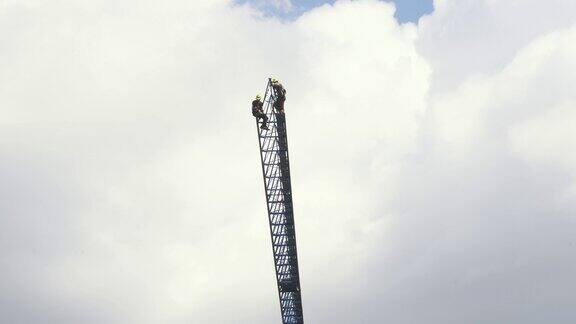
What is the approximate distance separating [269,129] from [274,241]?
18761 mm

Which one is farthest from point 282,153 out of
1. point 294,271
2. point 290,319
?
point 290,319

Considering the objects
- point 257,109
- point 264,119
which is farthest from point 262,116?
point 257,109

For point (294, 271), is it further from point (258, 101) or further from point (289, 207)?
point (258, 101)

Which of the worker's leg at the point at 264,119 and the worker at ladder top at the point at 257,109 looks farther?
the worker's leg at the point at 264,119

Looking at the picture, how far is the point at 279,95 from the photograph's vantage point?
68.9 metres

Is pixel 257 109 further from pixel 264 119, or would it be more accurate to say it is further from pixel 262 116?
pixel 264 119

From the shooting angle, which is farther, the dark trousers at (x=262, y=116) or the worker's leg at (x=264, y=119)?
the worker's leg at (x=264, y=119)

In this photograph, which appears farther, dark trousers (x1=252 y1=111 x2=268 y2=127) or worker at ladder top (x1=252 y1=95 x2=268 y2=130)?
dark trousers (x1=252 y1=111 x2=268 y2=127)

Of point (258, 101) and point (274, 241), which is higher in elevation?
point (258, 101)

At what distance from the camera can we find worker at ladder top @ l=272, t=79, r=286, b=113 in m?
68.3

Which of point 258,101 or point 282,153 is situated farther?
point 282,153

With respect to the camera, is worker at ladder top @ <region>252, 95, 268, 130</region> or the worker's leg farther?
the worker's leg

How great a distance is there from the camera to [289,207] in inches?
3184

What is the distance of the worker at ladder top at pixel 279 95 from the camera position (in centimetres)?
6831
